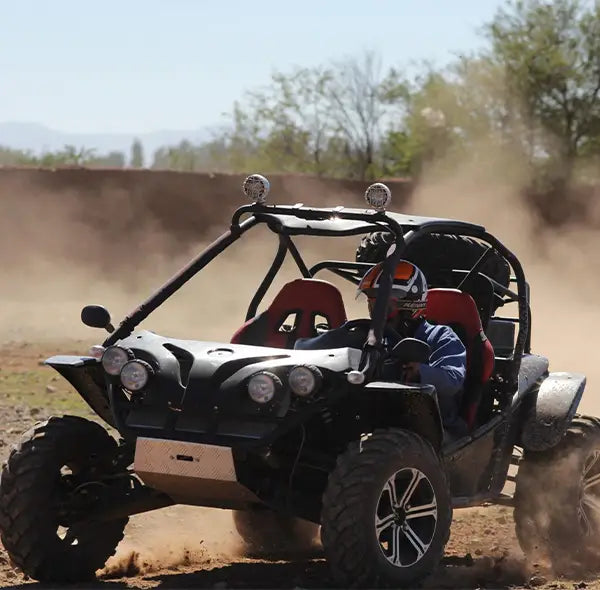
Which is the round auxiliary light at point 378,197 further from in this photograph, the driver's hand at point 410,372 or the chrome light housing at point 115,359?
the chrome light housing at point 115,359

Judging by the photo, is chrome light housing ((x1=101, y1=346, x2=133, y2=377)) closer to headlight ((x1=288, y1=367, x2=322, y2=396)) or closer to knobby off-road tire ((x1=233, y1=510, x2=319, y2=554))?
headlight ((x1=288, y1=367, x2=322, y2=396))

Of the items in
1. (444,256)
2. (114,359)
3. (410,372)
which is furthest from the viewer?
(444,256)

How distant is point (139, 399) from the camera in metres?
6.56

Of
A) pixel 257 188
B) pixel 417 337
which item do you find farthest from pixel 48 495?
pixel 417 337

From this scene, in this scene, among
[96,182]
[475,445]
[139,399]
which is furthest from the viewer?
[96,182]

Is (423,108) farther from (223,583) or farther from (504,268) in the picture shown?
(223,583)

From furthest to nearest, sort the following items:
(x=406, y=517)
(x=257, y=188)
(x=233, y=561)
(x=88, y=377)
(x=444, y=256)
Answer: (x=444, y=256), (x=233, y=561), (x=257, y=188), (x=88, y=377), (x=406, y=517)

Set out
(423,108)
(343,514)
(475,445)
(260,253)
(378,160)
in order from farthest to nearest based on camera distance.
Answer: (378,160)
(423,108)
(260,253)
(475,445)
(343,514)

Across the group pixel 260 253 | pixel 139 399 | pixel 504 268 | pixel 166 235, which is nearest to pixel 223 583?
pixel 139 399

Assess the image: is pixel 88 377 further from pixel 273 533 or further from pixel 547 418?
pixel 547 418

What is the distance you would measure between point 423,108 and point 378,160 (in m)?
3.58

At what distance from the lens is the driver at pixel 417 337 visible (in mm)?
6828

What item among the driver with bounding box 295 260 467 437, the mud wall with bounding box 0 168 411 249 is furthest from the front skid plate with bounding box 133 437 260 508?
the mud wall with bounding box 0 168 411 249

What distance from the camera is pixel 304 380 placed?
617 cm
